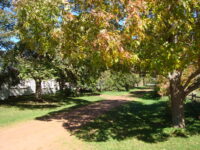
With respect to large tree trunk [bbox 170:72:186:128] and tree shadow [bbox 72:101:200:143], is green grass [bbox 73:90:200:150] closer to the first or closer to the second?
tree shadow [bbox 72:101:200:143]

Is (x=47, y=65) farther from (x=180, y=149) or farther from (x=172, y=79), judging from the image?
(x=180, y=149)

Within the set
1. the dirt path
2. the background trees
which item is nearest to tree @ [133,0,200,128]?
the background trees

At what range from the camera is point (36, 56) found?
52.2 feet

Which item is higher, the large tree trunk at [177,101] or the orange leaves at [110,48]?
the orange leaves at [110,48]

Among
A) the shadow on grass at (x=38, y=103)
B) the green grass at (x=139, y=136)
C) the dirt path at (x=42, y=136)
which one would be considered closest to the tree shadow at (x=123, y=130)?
the green grass at (x=139, y=136)

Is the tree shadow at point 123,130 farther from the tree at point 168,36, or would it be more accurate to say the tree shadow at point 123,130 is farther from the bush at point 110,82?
the bush at point 110,82

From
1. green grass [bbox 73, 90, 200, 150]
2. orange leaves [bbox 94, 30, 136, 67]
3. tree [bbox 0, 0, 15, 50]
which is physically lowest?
green grass [bbox 73, 90, 200, 150]

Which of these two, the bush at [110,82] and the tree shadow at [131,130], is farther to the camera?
the bush at [110,82]

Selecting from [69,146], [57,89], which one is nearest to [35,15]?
[69,146]

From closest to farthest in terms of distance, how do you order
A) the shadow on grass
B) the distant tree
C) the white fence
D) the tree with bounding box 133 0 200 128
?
the tree with bounding box 133 0 200 128 → the distant tree → the shadow on grass → the white fence

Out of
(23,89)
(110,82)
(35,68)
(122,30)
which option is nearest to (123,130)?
(122,30)

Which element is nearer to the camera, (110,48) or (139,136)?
(110,48)

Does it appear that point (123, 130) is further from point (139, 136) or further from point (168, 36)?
point (168, 36)

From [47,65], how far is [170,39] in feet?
31.4
